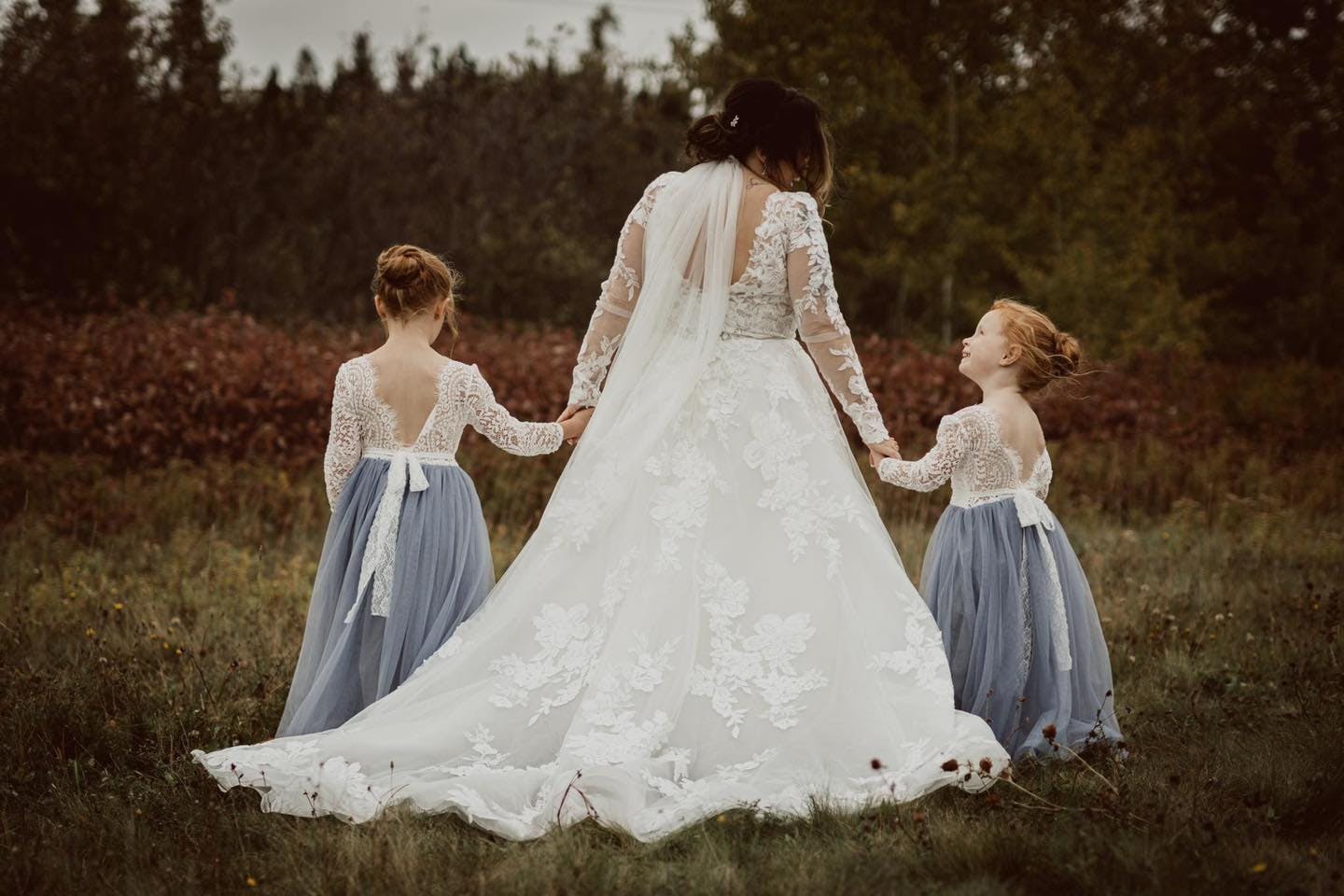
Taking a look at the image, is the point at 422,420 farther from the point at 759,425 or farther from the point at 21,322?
the point at 21,322

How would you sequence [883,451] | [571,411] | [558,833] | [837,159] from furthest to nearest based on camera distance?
[837,159] → [571,411] → [883,451] → [558,833]

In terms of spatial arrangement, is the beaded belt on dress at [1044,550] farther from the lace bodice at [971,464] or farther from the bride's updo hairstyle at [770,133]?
the bride's updo hairstyle at [770,133]

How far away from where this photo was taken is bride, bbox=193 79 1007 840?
368 cm

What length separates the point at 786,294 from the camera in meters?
4.27

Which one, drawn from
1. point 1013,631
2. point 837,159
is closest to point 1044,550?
point 1013,631

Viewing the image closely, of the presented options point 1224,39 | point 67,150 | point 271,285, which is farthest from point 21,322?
point 1224,39

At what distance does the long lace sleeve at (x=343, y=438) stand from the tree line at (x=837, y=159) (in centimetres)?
1087

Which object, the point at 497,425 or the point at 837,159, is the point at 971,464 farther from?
the point at 837,159

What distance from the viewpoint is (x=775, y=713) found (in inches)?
150

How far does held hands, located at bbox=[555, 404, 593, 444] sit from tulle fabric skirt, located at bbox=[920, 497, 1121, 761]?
1430 mm

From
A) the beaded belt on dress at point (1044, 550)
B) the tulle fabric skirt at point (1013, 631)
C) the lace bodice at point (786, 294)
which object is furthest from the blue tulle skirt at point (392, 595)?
the beaded belt on dress at point (1044, 550)

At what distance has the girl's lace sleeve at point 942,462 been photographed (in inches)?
168

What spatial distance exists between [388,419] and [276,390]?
20.0 ft

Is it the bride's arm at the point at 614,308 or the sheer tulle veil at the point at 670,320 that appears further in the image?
the bride's arm at the point at 614,308
